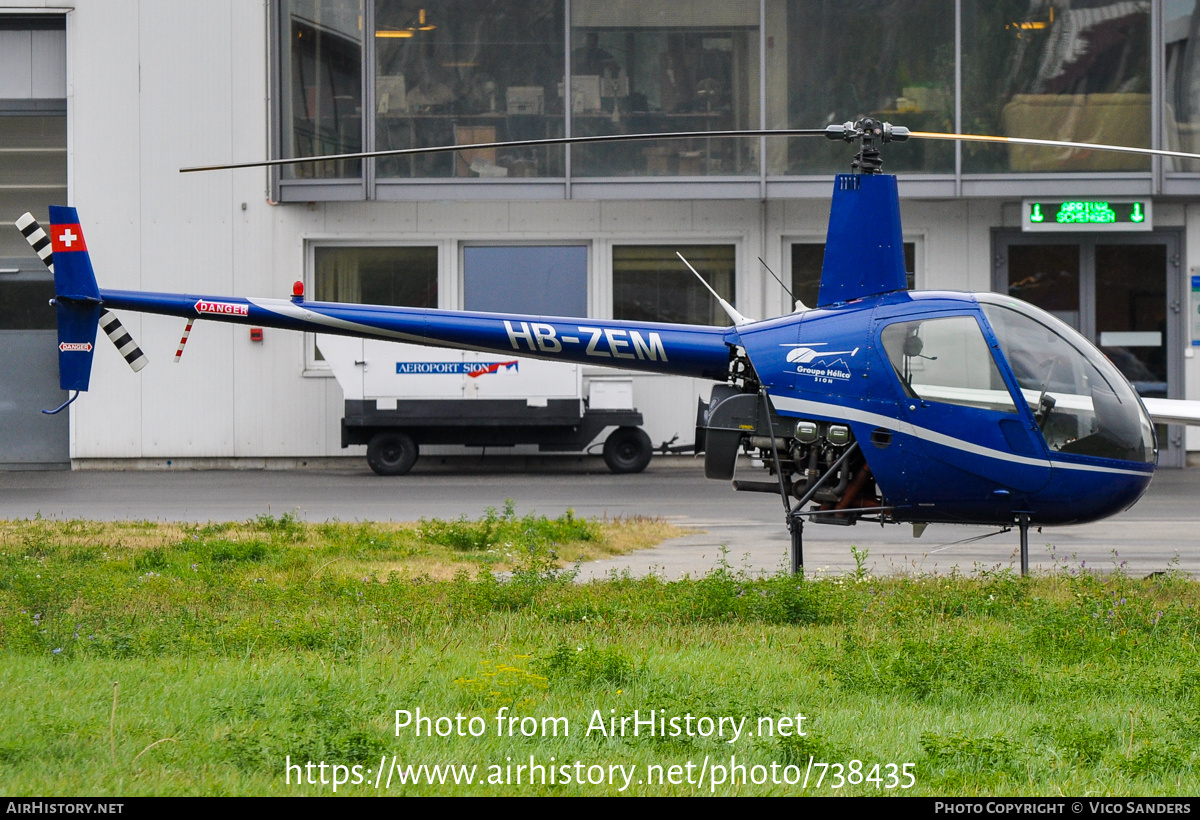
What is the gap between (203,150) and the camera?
65.8 ft

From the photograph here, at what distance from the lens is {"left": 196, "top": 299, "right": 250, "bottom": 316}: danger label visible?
412 inches

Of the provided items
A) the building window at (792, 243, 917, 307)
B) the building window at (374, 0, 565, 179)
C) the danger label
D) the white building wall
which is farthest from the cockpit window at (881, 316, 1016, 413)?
the building window at (792, 243, 917, 307)

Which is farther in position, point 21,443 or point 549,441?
point 21,443

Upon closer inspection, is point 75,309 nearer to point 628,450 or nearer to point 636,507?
point 636,507

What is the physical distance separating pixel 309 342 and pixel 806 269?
838 cm

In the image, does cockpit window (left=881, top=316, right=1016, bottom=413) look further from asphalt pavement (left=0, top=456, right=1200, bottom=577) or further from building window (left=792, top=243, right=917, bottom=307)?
building window (left=792, top=243, right=917, bottom=307)

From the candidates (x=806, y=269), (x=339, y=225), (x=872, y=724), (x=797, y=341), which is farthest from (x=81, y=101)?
(x=872, y=724)

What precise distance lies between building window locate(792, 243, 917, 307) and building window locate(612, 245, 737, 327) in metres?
1.04

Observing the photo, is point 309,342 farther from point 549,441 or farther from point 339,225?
point 549,441

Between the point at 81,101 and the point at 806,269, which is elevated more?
the point at 81,101

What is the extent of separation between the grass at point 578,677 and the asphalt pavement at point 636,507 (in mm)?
1340

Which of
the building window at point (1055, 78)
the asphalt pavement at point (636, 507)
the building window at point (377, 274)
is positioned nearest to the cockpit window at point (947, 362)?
the asphalt pavement at point (636, 507)

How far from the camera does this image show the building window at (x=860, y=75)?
63.1 ft

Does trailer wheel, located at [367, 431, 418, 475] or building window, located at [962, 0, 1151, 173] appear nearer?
trailer wheel, located at [367, 431, 418, 475]
